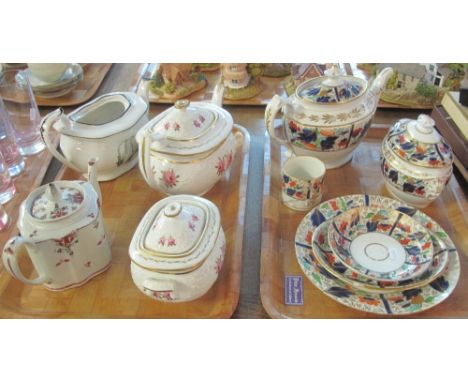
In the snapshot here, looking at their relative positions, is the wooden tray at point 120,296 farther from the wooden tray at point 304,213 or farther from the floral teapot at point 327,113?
the floral teapot at point 327,113

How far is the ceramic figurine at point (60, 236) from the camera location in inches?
34.5

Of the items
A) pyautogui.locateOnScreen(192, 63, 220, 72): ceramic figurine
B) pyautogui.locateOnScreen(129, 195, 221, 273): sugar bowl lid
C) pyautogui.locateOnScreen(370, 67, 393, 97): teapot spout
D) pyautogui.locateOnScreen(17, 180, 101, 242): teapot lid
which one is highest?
pyautogui.locateOnScreen(370, 67, 393, 97): teapot spout

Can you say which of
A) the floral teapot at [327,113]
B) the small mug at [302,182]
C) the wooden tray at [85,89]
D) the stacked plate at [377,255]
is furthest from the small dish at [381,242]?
the wooden tray at [85,89]

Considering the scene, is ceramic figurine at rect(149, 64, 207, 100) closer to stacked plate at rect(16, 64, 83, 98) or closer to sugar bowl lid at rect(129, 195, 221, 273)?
stacked plate at rect(16, 64, 83, 98)

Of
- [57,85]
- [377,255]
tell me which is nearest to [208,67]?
[57,85]

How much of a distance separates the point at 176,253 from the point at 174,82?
90cm

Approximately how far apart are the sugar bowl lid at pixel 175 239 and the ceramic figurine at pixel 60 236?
12 cm

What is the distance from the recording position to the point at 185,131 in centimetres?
109

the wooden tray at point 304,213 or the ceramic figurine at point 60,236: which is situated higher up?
the ceramic figurine at point 60,236

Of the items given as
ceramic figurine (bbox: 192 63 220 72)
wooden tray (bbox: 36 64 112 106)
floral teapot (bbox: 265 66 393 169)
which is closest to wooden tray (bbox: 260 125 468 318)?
floral teapot (bbox: 265 66 393 169)

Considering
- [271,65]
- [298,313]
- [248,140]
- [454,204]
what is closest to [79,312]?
[298,313]

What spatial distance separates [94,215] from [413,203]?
794 millimetres

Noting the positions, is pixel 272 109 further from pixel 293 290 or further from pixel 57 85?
pixel 57 85

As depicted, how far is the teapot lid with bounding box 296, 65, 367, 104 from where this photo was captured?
3.73ft
